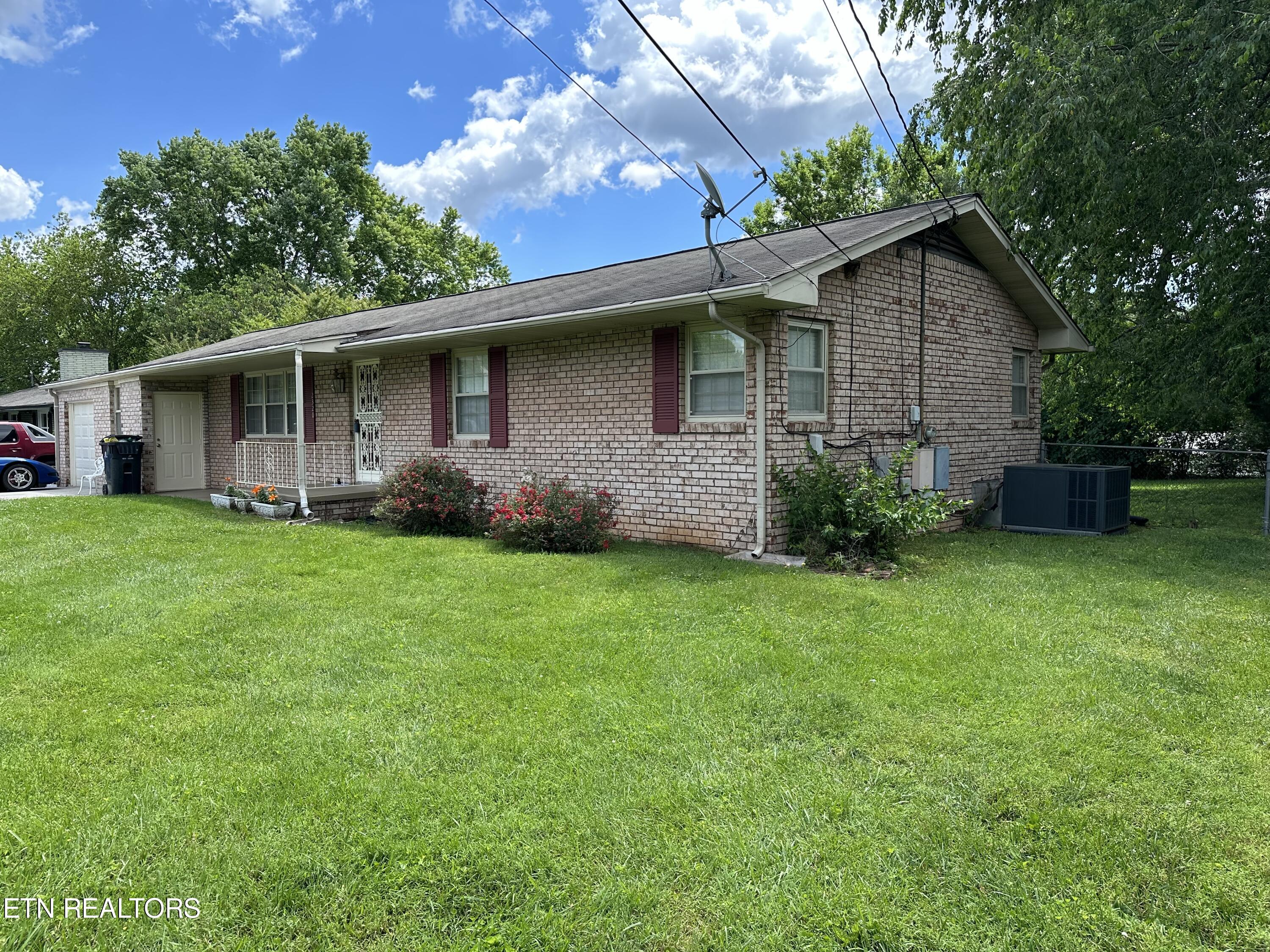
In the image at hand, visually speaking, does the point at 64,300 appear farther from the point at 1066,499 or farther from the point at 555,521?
the point at 1066,499

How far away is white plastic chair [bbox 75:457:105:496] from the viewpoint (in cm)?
1658

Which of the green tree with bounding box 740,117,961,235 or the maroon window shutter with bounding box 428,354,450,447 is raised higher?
the green tree with bounding box 740,117,961,235

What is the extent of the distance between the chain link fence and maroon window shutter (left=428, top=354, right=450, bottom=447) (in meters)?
9.27

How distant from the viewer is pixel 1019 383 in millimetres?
12586

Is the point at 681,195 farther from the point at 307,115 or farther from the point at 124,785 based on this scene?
the point at 307,115

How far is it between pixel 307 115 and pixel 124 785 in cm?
4063

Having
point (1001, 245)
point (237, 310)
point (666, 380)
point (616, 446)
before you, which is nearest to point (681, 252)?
point (666, 380)

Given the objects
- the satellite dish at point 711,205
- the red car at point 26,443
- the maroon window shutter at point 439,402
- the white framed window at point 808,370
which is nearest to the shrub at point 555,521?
the white framed window at point 808,370

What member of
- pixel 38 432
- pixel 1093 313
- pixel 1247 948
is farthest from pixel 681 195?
pixel 38 432

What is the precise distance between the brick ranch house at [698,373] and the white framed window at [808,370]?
25mm

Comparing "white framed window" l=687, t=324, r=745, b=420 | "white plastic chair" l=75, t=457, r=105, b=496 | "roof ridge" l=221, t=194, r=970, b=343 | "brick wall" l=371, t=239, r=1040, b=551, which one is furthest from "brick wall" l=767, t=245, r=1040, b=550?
"white plastic chair" l=75, t=457, r=105, b=496

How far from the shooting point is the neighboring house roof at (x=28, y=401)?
89.7 feet

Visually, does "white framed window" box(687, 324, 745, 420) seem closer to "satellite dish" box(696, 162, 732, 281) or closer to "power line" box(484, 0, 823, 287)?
"power line" box(484, 0, 823, 287)

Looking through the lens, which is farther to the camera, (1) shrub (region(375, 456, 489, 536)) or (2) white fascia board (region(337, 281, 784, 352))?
(1) shrub (region(375, 456, 489, 536))
